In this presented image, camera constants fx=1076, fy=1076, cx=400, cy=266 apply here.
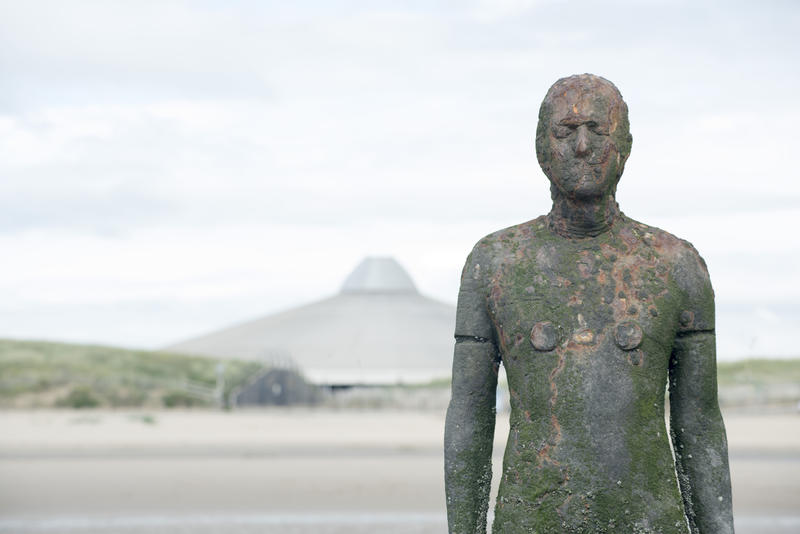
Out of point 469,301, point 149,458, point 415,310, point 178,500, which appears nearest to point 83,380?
point 149,458

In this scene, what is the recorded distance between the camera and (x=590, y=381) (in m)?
4.84

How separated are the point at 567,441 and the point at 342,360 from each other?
73.2m

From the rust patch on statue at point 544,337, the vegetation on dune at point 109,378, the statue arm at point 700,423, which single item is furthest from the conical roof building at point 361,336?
the rust patch on statue at point 544,337

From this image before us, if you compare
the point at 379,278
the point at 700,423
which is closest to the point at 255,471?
the point at 700,423

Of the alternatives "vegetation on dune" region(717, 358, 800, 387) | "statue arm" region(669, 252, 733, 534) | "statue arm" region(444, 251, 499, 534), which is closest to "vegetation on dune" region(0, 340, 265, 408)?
"vegetation on dune" region(717, 358, 800, 387)

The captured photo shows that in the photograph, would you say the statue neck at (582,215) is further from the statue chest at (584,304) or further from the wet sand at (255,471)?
the wet sand at (255,471)

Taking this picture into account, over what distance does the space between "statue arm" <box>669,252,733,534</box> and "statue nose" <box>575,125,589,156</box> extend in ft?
2.60

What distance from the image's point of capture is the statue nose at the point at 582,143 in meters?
4.87

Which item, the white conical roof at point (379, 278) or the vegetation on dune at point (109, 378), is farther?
the white conical roof at point (379, 278)

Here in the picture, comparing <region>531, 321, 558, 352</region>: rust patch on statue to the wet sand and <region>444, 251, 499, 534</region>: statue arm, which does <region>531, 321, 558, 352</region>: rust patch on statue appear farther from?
the wet sand

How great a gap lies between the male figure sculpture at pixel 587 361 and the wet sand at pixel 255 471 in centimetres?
1190

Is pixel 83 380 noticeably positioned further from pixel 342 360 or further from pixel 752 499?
pixel 342 360

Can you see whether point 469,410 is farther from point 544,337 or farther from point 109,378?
point 109,378

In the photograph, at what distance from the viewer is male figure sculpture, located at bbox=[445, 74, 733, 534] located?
4820mm
